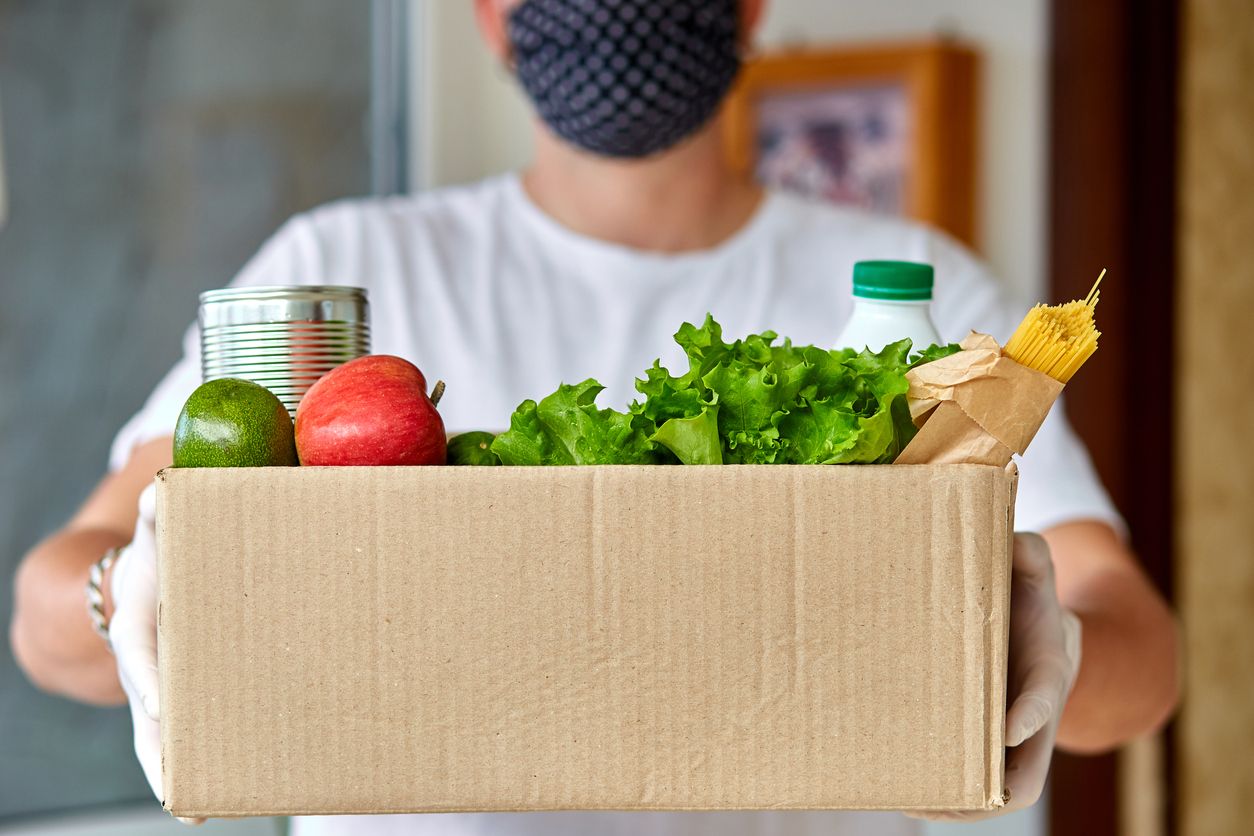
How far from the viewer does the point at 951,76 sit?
2301mm

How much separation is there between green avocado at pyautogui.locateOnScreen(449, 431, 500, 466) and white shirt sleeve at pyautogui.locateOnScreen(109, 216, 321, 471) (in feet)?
1.82

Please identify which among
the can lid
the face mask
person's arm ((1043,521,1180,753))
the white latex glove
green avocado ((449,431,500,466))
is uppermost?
the face mask

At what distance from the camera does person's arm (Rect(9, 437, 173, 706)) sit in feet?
3.95

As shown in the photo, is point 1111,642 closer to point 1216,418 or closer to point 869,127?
point 869,127

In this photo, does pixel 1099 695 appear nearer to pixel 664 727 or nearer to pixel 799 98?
pixel 664 727

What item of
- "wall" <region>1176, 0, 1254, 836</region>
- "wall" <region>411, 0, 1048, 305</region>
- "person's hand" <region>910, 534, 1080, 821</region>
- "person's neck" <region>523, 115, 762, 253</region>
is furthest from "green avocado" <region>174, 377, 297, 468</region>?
"wall" <region>1176, 0, 1254, 836</region>

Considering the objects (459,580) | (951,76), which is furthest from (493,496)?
(951,76)

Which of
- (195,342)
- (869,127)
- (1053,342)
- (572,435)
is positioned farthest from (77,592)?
(869,127)

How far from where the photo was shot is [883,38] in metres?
2.42

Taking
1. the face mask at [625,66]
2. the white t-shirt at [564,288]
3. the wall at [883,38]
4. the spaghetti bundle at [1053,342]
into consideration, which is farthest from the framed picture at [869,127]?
the spaghetti bundle at [1053,342]

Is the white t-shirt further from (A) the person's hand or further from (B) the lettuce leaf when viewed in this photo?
(B) the lettuce leaf

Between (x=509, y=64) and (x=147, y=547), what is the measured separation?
2.76ft

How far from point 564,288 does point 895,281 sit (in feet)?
2.62

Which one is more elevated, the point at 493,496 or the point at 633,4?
the point at 633,4
